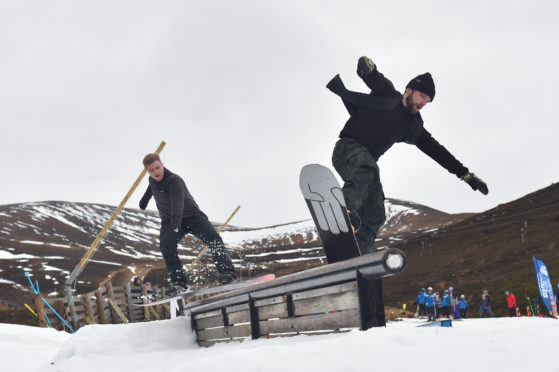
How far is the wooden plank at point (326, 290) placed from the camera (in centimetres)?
375

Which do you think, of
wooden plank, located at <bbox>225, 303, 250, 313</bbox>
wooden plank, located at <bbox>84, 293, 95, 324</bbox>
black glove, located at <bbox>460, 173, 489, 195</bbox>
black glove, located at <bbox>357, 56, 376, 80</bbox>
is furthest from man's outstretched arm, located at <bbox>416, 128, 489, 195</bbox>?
wooden plank, located at <bbox>84, 293, 95, 324</bbox>

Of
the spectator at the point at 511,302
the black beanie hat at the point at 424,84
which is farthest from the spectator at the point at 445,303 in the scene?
the black beanie hat at the point at 424,84

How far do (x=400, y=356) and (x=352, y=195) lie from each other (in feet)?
5.59

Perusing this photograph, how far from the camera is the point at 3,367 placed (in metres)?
5.24

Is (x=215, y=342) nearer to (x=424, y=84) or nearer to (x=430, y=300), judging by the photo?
(x=424, y=84)

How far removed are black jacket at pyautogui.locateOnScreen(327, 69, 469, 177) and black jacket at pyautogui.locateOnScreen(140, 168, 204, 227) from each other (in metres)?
2.88

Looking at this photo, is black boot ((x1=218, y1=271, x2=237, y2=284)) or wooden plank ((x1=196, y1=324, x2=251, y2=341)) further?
black boot ((x1=218, y1=271, x2=237, y2=284))

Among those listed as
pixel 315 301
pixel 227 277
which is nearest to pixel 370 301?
pixel 315 301

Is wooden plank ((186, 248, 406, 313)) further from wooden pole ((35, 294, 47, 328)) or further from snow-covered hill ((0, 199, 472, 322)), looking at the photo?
snow-covered hill ((0, 199, 472, 322))

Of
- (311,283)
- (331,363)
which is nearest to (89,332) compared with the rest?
(311,283)

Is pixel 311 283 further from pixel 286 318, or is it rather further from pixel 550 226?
pixel 550 226

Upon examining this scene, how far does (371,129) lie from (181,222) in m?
3.41

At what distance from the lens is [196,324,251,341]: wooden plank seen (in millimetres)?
5402

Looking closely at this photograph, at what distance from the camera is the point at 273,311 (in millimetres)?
4770
